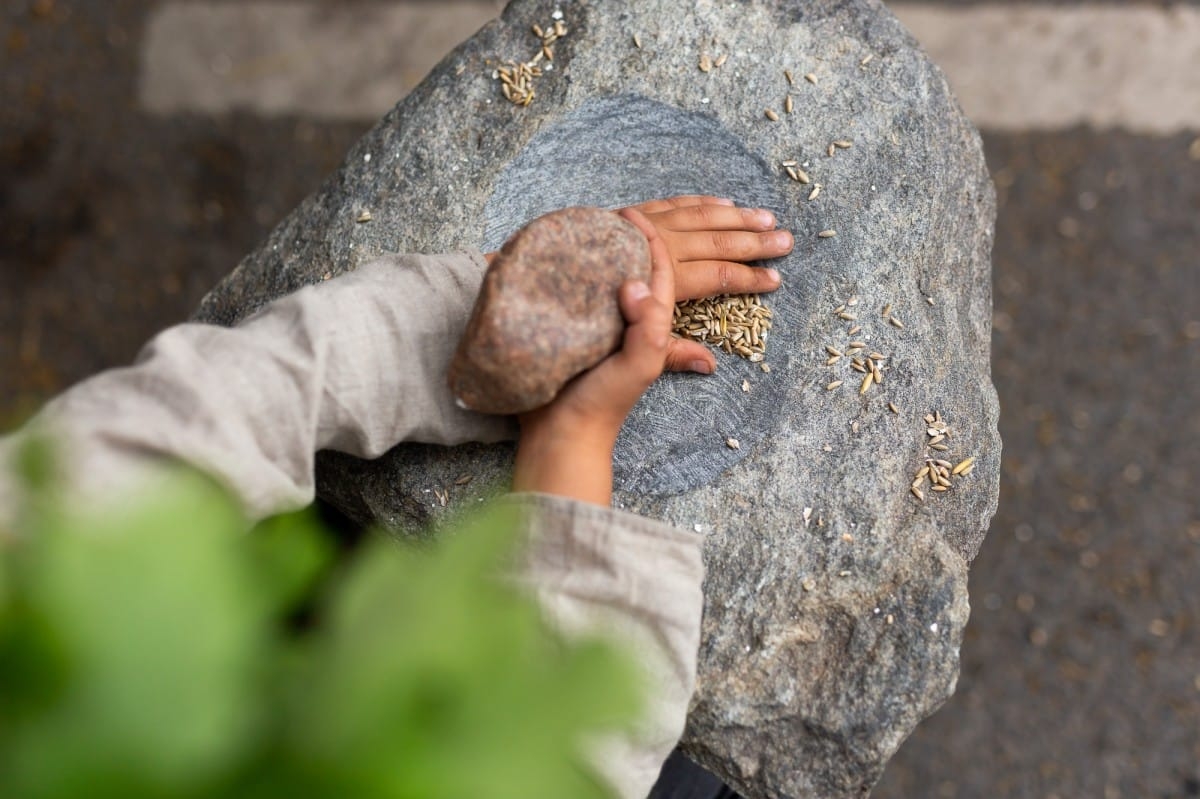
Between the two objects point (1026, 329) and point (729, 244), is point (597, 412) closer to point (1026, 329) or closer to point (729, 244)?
point (729, 244)

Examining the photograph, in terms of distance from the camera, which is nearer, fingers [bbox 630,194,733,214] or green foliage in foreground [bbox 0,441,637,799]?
green foliage in foreground [bbox 0,441,637,799]

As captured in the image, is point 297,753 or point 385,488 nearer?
point 297,753

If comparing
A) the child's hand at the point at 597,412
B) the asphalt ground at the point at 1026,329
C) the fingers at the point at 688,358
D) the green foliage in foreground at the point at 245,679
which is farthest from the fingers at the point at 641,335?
the asphalt ground at the point at 1026,329

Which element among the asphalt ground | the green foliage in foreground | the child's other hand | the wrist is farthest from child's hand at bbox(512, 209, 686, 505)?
the asphalt ground

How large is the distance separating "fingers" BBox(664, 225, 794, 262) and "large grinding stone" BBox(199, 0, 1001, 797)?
0.12ft

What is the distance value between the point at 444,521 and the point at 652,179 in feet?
1.96

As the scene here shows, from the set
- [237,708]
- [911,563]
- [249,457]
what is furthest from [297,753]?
[911,563]

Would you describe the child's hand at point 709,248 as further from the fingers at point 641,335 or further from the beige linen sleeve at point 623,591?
the beige linen sleeve at point 623,591

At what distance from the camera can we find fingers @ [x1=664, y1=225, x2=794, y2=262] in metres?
1.37

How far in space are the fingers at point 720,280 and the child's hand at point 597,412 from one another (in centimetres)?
10

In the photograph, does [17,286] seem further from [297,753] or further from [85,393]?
[297,753]

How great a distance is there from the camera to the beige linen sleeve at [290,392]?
103 cm

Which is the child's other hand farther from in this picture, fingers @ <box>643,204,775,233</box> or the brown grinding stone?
the brown grinding stone

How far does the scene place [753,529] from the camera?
133cm
